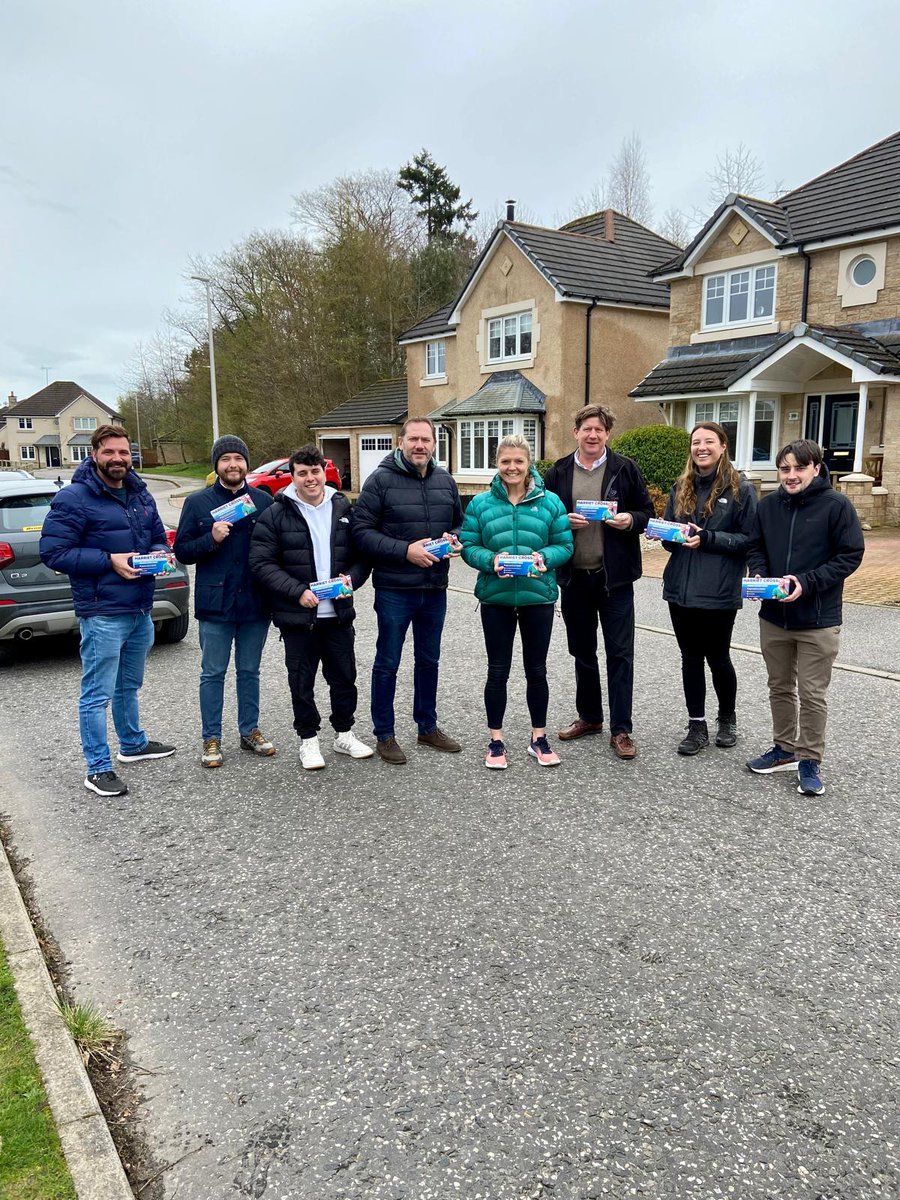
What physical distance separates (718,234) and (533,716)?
20.6 meters

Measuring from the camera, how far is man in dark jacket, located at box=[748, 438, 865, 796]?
181 inches

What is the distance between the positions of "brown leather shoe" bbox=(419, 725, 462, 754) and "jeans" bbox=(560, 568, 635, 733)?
101 cm

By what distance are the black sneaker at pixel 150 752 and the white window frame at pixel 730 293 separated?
20.1 meters

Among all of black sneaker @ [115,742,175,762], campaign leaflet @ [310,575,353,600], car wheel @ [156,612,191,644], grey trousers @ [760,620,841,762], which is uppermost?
campaign leaflet @ [310,575,353,600]

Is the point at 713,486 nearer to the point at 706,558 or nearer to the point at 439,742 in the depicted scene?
the point at 706,558

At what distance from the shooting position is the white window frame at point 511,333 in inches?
1041

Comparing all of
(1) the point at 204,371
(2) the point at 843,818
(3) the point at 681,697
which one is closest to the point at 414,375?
(1) the point at 204,371

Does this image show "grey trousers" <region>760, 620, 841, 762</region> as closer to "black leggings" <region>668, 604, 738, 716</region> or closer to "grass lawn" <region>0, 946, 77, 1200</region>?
"black leggings" <region>668, 604, 738, 716</region>

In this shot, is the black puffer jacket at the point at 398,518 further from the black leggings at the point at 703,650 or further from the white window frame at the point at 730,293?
the white window frame at the point at 730,293

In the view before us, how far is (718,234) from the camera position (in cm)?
2181

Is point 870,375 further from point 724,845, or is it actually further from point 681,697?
point 724,845

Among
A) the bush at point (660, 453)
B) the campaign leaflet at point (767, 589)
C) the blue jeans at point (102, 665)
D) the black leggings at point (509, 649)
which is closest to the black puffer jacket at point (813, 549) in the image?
the campaign leaflet at point (767, 589)

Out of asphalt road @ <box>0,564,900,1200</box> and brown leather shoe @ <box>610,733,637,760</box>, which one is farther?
brown leather shoe @ <box>610,733,637,760</box>

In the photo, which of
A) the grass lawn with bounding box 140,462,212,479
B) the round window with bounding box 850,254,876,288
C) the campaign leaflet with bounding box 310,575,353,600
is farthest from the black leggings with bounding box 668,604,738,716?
the grass lawn with bounding box 140,462,212,479
